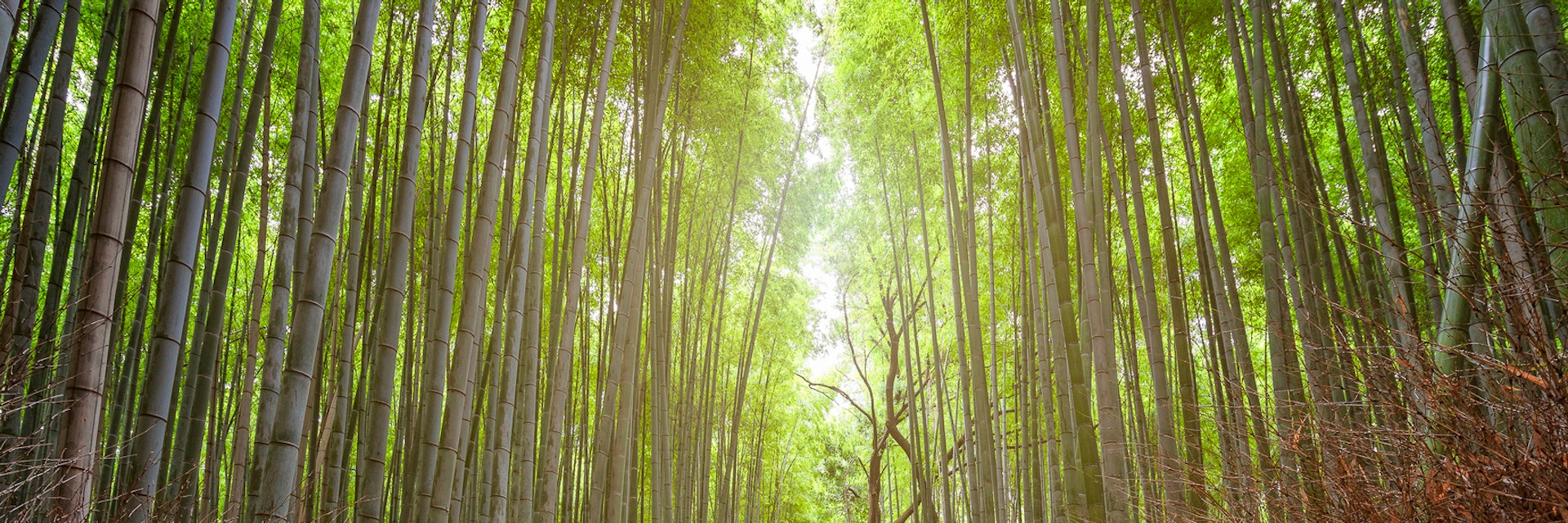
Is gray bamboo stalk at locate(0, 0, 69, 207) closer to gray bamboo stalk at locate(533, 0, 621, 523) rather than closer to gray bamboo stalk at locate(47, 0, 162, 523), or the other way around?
gray bamboo stalk at locate(47, 0, 162, 523)

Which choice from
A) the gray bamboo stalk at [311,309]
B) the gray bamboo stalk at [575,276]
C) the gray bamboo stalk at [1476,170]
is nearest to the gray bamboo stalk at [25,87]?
the gray bamboo stalk at [311,309]

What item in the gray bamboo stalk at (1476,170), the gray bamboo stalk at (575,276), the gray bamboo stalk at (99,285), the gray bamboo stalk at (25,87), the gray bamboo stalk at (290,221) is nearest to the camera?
the gray bamboo stalk at (99,285)

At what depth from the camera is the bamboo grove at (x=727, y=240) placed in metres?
1.58

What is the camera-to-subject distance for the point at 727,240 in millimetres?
4777

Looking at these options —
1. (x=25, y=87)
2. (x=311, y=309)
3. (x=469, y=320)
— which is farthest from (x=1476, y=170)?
(x=25, y=87)

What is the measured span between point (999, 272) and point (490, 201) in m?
5.09

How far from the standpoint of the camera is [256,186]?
5453 millimetres

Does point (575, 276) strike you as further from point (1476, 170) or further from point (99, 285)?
point (1476, 170)

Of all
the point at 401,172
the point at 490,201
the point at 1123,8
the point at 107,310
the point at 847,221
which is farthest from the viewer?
the point at 847,221

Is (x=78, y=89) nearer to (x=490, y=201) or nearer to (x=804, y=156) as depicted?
(x=490, y=201)

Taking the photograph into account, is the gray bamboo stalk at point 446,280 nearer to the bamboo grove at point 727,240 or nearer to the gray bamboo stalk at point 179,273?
the bamboo grove at point 727,240

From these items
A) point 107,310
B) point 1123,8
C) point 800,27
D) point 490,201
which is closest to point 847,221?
point 800,27

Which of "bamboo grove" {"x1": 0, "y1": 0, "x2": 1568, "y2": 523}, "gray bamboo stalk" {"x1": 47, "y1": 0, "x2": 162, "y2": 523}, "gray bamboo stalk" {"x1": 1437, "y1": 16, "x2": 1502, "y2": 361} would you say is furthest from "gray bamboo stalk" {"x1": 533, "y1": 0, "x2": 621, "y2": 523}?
"gray bamboo stalk" {"x1": 1437, "y1": 16, "x2": 1502, "y2": 361}

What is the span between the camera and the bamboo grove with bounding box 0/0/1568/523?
1584mm
